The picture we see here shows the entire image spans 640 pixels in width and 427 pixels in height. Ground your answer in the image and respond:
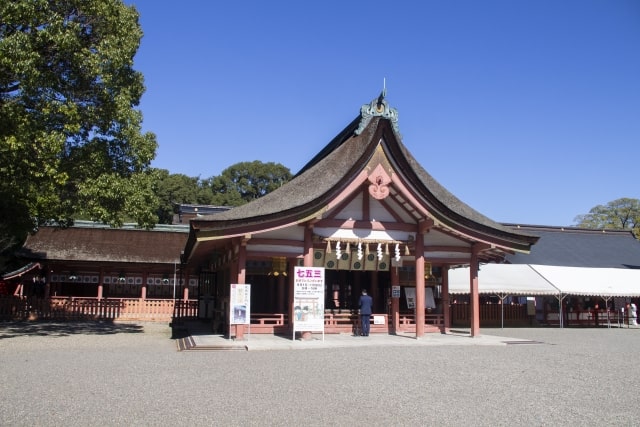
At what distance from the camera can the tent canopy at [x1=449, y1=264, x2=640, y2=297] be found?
2417 cm

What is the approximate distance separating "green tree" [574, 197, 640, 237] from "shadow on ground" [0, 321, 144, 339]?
2242 inches

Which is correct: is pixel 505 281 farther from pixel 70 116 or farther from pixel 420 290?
pixel 70 116

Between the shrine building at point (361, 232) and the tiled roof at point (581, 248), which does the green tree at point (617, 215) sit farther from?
the shrine building at point (361, 232)

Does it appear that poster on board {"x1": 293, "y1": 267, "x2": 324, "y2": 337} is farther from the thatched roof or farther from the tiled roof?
the tiled roof

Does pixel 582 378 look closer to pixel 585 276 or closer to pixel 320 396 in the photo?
pixel 320 396

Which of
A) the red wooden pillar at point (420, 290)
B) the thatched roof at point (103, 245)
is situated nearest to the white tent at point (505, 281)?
the red wooden pillar at point (420, 290)

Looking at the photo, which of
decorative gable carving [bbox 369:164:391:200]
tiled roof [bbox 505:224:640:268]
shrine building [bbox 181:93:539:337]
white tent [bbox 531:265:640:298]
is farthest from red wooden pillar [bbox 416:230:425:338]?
tiled roof [bbox 505:224:640:268]

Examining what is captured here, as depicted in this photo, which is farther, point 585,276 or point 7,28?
point 585,276

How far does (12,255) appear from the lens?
2927 centimetres

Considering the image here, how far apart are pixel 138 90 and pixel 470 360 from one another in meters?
13.0

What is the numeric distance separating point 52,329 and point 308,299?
10.5 metres

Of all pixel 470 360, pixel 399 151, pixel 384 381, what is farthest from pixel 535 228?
pixel 384 381

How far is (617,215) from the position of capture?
63.4m

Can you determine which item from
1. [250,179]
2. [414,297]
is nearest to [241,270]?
[414,297]
